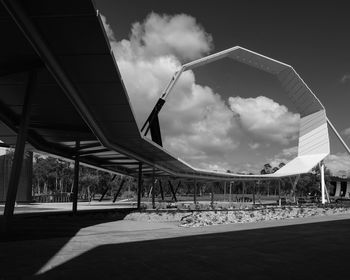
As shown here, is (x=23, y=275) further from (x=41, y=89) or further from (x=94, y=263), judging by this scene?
(x=41, y=89)

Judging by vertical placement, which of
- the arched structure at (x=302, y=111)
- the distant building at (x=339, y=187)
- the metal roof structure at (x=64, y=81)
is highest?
the arched structure at (x=302, y=111)

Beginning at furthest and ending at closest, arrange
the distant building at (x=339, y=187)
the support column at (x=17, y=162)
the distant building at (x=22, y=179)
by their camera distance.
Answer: the distant building at (x=339, y=187) < the distant building at (x=22, y=179) < the support column at (x=17, y=162)

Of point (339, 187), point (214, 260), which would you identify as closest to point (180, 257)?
point (214, 260)

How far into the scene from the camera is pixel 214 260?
25.7ft

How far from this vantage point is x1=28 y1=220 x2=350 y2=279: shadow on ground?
21.5ft

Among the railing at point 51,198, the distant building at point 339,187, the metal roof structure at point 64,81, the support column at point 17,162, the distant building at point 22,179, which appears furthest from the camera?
the distant building at point 339,187

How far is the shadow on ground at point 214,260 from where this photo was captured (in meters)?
6.57

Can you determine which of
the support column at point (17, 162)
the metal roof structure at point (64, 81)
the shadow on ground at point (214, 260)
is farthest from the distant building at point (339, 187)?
the support column at point (17, 162)

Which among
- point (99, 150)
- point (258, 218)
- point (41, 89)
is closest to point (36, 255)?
point (41, 89)


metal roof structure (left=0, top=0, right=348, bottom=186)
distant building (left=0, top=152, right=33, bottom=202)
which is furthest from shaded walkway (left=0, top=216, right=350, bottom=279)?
distant building (left=0, top=152, right=33, bottom=202)

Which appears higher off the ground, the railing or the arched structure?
the arched structure

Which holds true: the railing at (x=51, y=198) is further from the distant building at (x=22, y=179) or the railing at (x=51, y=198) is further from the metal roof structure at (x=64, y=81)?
the metal roof structure at (x=64, y=81)

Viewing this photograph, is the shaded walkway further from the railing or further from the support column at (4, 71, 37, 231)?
the railing

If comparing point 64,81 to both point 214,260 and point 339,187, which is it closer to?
point 214,260
